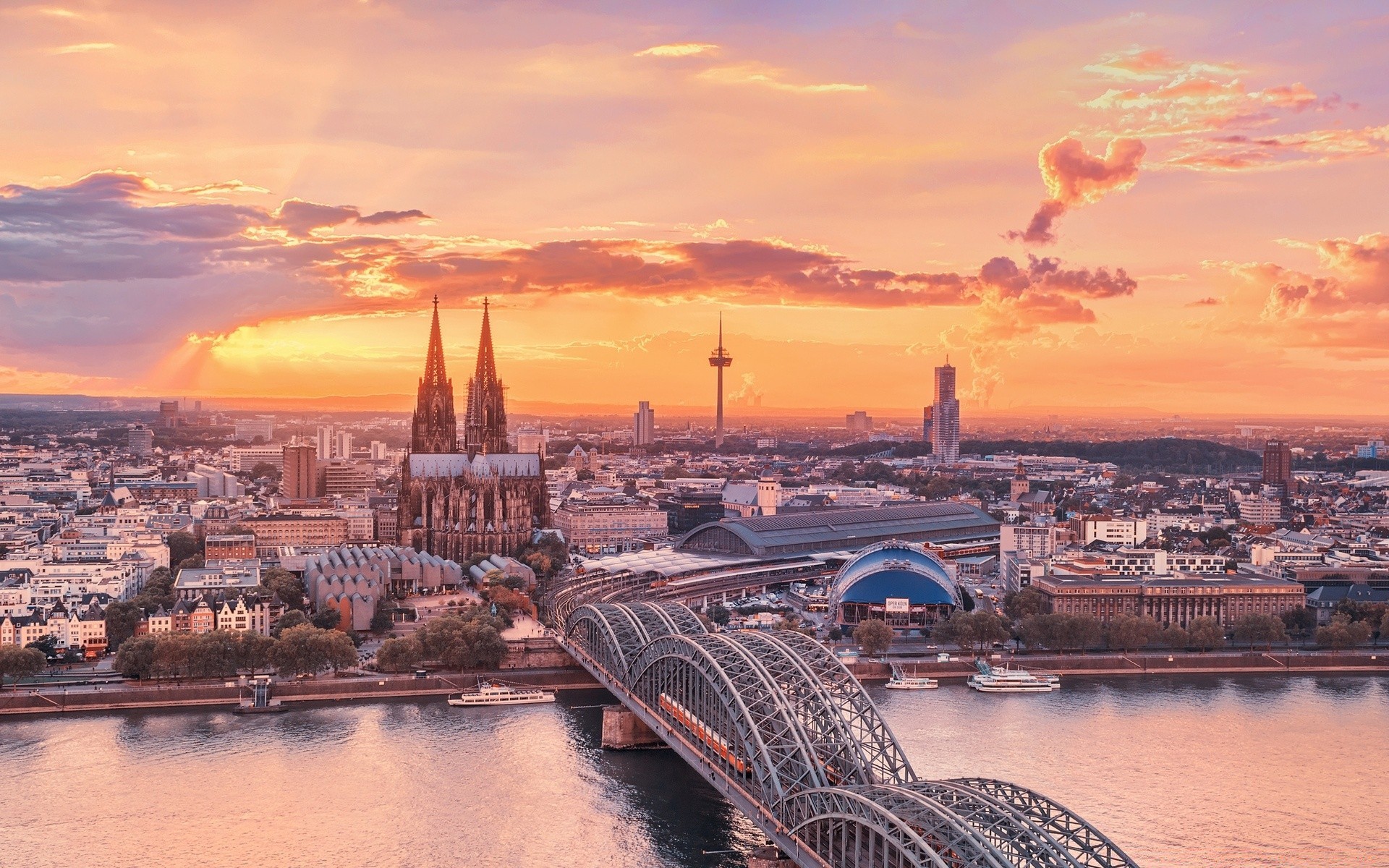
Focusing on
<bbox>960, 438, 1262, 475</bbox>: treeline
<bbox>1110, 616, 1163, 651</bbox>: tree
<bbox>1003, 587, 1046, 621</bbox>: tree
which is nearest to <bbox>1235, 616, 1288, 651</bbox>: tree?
<bbox>1110, 616, 1163, 651</bbox>: tree

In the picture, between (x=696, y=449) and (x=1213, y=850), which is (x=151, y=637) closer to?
(x=1213, y=850)

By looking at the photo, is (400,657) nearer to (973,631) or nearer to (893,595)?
(973,631)

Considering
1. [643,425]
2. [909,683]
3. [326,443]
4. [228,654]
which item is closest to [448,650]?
[228,654]

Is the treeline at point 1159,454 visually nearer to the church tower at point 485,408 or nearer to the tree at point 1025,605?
the church tower at point 485,408

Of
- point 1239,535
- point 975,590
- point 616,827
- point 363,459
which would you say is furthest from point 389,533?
point 363,459

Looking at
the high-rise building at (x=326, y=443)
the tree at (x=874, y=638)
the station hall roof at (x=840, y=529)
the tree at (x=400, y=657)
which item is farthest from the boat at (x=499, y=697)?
the high-rise building at (x=326, y=443)

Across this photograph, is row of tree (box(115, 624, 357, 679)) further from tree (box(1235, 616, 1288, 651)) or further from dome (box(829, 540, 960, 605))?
tree (box(1235, 616, 1288, 651))

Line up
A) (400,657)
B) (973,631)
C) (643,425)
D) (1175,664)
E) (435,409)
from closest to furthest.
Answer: (400,657)
(1175,664)
(973,631)
(435,409)
(643,425)
